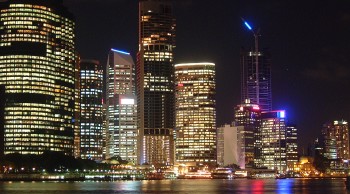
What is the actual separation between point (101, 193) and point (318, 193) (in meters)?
50.1

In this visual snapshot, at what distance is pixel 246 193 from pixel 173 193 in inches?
665

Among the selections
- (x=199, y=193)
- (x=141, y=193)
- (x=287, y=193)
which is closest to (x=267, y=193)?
(x=287, y=193)

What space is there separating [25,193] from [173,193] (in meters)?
33.5

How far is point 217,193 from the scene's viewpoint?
16988 centimetres

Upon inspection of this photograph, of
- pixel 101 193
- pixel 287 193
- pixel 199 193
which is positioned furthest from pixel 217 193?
pixel 101 193

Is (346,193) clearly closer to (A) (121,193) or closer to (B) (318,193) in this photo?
(B) (318,193)

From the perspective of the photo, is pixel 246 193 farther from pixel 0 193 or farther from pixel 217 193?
pixel 0 193

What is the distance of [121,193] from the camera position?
168m

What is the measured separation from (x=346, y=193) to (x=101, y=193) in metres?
55.4

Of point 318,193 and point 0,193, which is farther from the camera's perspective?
point 318,193

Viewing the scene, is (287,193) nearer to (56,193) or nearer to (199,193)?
(199,193)

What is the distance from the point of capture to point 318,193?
558 feet

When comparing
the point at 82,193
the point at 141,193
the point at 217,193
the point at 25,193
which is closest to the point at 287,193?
the point at 217,193

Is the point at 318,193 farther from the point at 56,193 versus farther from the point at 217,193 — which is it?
the point at 56,193
